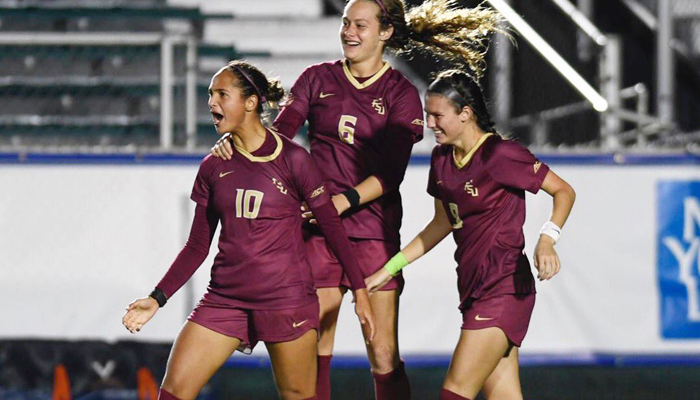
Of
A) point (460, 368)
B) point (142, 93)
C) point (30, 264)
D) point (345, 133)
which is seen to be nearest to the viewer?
point (460, 368)

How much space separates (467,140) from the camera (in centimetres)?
541

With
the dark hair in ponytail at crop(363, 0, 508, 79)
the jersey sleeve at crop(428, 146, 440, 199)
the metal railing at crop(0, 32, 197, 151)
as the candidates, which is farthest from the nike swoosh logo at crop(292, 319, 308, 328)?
the metal railing at crop(0, 32, 197, 151)

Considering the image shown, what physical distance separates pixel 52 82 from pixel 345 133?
524cm

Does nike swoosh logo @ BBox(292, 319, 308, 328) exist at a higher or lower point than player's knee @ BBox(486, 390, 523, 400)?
higher

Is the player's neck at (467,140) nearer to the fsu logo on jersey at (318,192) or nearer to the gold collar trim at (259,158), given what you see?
the fsu logo on jersey at (318,192)

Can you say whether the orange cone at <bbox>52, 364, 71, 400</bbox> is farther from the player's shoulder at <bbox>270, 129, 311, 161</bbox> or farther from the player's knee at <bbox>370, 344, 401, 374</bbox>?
the player's shoulder at <bbox>270, 129, 311, 161</bbox>

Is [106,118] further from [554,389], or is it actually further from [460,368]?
[460,368]

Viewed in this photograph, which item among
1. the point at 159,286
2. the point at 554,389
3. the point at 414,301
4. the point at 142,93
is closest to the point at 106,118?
the point at 142,93

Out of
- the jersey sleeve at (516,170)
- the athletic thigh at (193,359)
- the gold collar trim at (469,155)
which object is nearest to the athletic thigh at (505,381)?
the jersey sleeve at (516,170)

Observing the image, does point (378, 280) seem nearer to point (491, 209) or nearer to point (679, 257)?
point (491, 209)

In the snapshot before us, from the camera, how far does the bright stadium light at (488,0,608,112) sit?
27.3ft

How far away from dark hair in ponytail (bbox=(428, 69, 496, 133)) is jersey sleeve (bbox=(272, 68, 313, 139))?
72 cm

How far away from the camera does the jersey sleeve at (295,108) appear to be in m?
5.81

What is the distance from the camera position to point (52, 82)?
10.3 m
